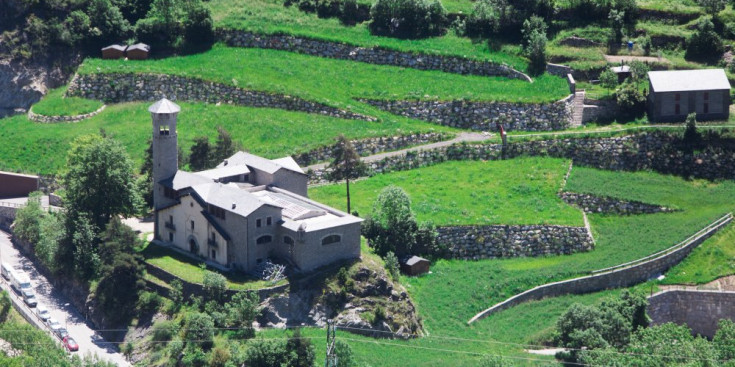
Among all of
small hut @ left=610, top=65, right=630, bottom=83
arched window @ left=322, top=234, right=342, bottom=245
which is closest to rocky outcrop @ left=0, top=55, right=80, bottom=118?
arched window @ left=322, top=234, right=342, bottom=245

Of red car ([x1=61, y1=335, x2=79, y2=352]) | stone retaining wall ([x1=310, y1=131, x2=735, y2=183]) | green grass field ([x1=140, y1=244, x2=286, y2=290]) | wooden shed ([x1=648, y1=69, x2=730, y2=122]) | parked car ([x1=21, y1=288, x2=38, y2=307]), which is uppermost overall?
wooden shed ([x1=648, y1=69, x2=730, y2=122])

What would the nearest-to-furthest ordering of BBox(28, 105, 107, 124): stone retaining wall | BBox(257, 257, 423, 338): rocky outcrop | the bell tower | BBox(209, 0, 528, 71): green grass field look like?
BBox(257, 257, 423, 338): rocky outcrop → the bell tower → BBox(28, 105, 107, 124): stone retaining wall → BBox(209, 0, 528, 71): green grass field

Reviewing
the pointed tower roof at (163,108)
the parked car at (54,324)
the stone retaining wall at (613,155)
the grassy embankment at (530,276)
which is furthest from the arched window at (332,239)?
the parked car at (54,324)

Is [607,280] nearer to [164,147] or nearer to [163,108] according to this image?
[164,147]

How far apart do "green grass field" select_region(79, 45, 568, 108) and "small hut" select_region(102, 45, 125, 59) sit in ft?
4.57

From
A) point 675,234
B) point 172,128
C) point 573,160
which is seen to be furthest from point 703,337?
point 172,128

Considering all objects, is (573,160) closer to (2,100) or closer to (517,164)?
(517,164)

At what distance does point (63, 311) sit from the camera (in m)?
136

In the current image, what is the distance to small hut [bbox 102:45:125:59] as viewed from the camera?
168 metres

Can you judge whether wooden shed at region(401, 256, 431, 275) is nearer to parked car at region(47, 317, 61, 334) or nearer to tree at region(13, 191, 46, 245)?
parked car at region(47, 317, 61, 334)

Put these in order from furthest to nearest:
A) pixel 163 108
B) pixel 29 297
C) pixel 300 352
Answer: pixel 29 297
pixel 163 108
pixel 300 352

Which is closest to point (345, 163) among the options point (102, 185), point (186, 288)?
point (186, 288)

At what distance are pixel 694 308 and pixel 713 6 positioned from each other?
141ft

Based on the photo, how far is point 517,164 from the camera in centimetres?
14862
